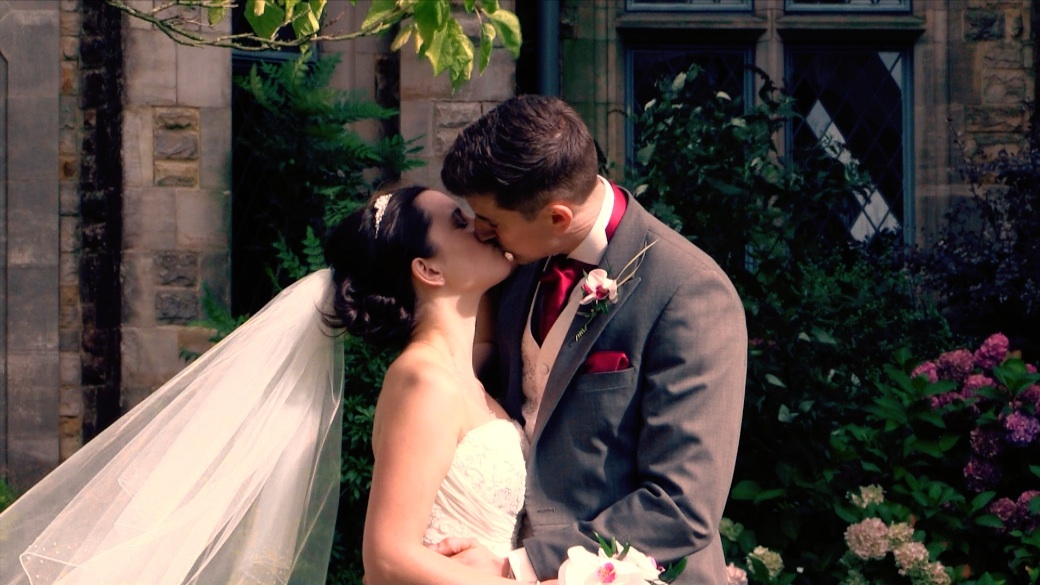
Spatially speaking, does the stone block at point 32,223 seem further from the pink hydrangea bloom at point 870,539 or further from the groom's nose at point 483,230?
the groom's nose at point 483,230

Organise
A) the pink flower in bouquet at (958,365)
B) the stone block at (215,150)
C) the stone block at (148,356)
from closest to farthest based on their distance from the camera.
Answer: the pink flower in bouquet at (958,365), the stone block at (148,356), the stone block at (215,150)

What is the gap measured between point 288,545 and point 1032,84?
6623 mm

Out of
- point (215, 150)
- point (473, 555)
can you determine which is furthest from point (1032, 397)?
point (215, 150)

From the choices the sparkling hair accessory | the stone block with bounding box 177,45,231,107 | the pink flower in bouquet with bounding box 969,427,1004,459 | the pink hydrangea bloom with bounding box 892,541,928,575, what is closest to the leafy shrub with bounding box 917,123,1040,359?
the pink flower in bouquet with bounding box 969,427,1004,459

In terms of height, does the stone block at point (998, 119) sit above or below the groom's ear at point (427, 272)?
above

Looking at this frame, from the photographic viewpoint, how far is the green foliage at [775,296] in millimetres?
5465

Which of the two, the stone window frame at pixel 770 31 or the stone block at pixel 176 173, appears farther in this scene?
the stone window frame at pixel 770 31

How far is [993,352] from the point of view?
5.77 meters

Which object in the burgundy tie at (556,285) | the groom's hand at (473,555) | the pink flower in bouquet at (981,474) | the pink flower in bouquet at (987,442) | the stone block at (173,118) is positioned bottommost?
the pink flower in bouquet at (981,474)

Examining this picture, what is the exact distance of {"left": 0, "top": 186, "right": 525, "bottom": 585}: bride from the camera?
321cm

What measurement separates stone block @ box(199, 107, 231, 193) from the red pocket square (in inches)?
189

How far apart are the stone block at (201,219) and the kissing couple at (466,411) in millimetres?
4083

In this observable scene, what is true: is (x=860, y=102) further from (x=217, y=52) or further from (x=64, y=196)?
(x=64, y=196)

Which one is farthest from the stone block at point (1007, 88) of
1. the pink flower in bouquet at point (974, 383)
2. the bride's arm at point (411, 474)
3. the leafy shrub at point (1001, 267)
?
the bride's arm at point (411, 474)
